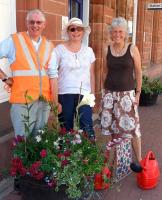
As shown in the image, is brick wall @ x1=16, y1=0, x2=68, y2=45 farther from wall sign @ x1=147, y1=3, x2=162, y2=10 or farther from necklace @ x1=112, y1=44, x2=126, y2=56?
wall sign @ x1=147, y1=3, x2=162, y2=10

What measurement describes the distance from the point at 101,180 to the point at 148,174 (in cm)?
58

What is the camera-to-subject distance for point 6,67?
13.6 feet

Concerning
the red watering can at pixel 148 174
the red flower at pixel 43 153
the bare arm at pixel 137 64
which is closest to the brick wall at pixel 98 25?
the bare arm at pixel 137 64

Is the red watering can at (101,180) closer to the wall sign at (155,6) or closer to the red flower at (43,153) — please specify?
the red flower at (43,153)

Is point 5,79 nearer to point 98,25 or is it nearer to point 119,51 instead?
point 119,51

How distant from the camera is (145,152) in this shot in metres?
4.98

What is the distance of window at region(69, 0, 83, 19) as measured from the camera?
6203mm

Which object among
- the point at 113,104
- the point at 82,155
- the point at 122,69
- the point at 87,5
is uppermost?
the point at 87,5

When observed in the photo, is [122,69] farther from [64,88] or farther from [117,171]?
[117,171]

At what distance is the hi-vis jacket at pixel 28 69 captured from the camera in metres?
3.15


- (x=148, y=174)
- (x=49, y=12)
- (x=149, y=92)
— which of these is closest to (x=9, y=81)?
(x=49, y=12)

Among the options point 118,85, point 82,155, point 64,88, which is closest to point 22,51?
point 64,88

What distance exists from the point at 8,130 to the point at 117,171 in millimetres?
1314

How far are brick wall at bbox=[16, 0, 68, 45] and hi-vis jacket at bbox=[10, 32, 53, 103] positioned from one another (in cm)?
93
